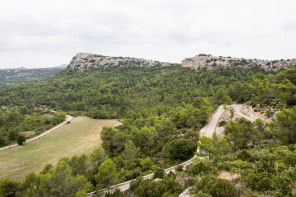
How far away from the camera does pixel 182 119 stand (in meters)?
45.9

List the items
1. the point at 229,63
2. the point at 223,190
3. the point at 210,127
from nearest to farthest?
the point at 223,190 → the point at 210,127 → the point at 229,63

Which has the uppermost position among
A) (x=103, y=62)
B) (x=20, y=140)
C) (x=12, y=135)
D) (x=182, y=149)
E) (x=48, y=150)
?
(x=103, y=62)

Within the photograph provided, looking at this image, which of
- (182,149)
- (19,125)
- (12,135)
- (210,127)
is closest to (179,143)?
(182,149)

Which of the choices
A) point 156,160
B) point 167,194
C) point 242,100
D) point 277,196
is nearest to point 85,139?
point 156,160

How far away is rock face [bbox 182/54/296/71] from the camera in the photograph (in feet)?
262

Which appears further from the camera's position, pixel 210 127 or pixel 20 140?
pixel 20 140

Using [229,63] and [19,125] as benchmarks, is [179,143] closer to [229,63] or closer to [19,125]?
[19,125]

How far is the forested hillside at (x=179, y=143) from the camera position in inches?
562

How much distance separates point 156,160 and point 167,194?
643 inches

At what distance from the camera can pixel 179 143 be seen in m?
29.4

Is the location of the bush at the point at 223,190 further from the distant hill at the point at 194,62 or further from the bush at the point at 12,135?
the distant hill at the point at 194,62

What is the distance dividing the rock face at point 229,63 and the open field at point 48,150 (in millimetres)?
81431

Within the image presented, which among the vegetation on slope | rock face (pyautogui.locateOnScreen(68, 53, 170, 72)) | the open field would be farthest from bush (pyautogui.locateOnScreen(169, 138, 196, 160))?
rock face (pyautogui.locateOnScreen(68, 53, 170, 72))

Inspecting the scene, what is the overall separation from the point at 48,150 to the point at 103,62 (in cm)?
14388
